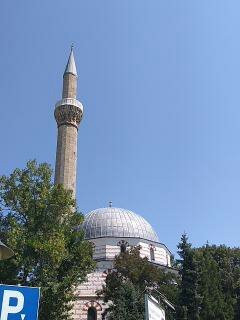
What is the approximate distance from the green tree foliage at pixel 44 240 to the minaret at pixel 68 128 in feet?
33.9

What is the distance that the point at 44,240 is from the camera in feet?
48.5

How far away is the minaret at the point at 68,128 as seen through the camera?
89.4 feet

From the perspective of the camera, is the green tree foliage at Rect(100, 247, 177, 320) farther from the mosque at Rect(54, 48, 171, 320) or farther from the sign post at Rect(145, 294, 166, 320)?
the sign post at Rect(145, 294, 166, 320)

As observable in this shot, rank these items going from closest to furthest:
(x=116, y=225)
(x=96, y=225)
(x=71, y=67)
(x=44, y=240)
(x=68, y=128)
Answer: (x=44, y=240) < (x=68, y=128) < (x=116, y=225) < (x=96, y=225) < (x=71, y=67)

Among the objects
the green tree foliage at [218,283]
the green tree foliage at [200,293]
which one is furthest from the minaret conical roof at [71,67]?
the green tree foliage at [200,293]

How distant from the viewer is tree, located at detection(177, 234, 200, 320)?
18281 millimetres

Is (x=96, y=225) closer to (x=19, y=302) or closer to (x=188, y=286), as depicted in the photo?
(x=188, y=286)

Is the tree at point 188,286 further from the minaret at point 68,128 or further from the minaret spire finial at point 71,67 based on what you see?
the minaret spire finial at point 71,67

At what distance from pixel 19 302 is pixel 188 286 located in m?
15.3

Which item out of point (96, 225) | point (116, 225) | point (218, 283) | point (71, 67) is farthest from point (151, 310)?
point (71, 67)

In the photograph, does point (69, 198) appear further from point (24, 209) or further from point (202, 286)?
point (202, 286)

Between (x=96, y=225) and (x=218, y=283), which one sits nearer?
(x=218, y=283)

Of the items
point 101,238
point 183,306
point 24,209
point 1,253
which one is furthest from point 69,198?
point 101,238

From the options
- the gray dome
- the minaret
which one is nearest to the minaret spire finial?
the minaret
